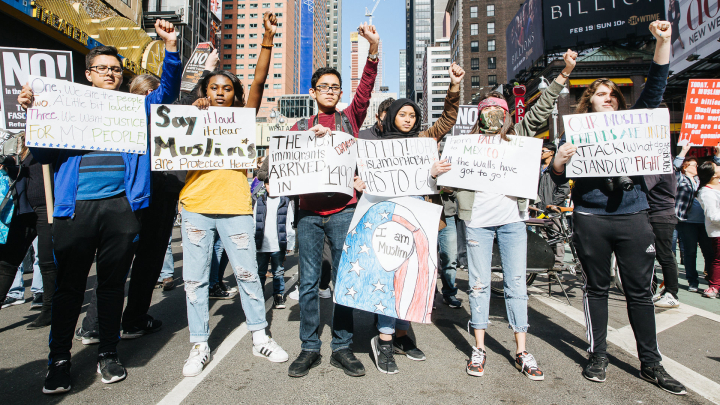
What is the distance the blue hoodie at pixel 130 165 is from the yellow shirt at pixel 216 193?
1.04 ft

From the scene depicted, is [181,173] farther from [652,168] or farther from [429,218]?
[652,168]

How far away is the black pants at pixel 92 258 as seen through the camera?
291 cm

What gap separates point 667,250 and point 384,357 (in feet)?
14.0

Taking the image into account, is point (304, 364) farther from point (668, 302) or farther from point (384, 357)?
point (668, 302)

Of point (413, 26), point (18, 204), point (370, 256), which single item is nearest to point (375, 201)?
point (370, 256)

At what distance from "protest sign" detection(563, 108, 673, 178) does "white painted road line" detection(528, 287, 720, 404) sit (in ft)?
4.92

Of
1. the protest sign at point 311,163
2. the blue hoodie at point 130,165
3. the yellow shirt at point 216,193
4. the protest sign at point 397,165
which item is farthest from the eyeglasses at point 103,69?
the protest sign at point 397,165

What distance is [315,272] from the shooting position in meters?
3.26

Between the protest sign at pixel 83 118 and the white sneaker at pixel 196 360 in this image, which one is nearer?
the protest sign at pixel 83 118

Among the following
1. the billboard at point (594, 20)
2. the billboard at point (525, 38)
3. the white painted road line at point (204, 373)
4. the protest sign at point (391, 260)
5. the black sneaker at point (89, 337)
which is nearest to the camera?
the white painted road line at point (204, 373)

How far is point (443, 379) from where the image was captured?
3.00 metres

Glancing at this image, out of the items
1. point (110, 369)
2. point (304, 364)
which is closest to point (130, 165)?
point (110, 369)

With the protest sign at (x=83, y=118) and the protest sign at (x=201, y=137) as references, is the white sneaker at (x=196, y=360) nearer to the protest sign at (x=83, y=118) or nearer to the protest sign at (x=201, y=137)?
the protest sign at (x=201, y=137)

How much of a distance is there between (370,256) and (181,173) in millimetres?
2270
